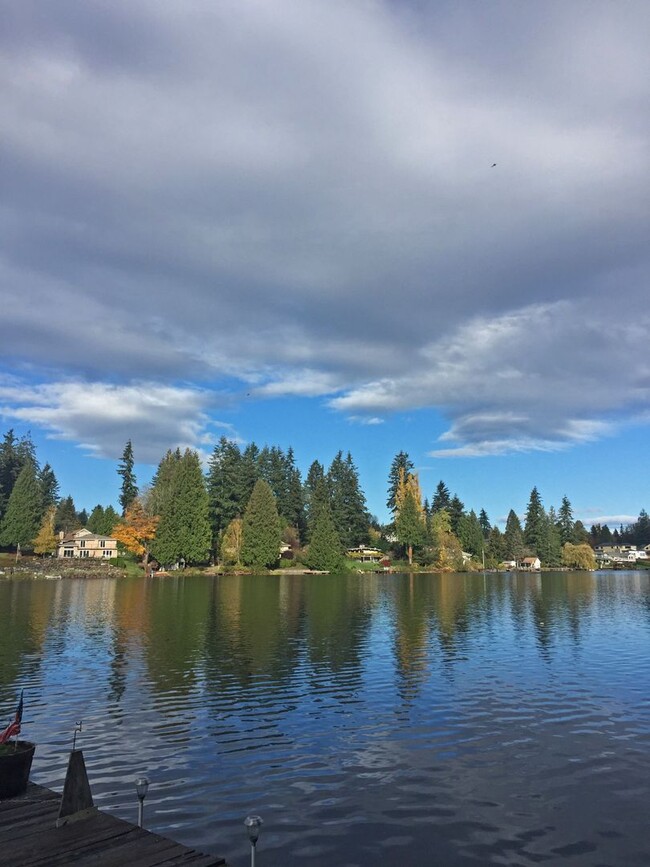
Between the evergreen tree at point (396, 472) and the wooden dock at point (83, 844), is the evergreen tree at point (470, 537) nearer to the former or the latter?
the evergreen tree at point (396, 472)

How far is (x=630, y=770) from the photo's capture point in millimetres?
14883

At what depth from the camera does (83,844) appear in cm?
942

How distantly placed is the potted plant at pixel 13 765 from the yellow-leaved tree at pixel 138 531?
104361mm

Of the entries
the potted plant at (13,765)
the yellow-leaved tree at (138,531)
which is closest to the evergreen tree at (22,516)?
the yellow-leaved tree at (138,531)

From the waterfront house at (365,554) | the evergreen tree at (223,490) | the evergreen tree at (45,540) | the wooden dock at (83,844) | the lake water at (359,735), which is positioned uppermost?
the evergreen tree at (223,490)

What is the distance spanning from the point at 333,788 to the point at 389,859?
3339mm

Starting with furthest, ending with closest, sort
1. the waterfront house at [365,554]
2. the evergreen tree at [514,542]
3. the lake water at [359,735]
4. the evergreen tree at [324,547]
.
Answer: the evergreen tree at [514,542] < the waterfront house at [365,554] < the evergreen tree at [324,547] < the lake water at [359,735]

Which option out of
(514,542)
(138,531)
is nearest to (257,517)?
(138,531)

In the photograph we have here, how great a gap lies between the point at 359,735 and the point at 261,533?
343 feet

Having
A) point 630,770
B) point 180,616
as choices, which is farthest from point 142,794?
point 180,616

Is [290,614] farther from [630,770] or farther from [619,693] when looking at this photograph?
[630,770]

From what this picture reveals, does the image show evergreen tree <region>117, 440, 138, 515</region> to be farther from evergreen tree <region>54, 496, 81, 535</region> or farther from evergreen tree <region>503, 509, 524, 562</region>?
evergreen tree <region>503, 509, 524, 562</region>

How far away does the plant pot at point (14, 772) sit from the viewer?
11719 mm

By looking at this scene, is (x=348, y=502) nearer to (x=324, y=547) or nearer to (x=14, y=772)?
(x=324, y=547)
